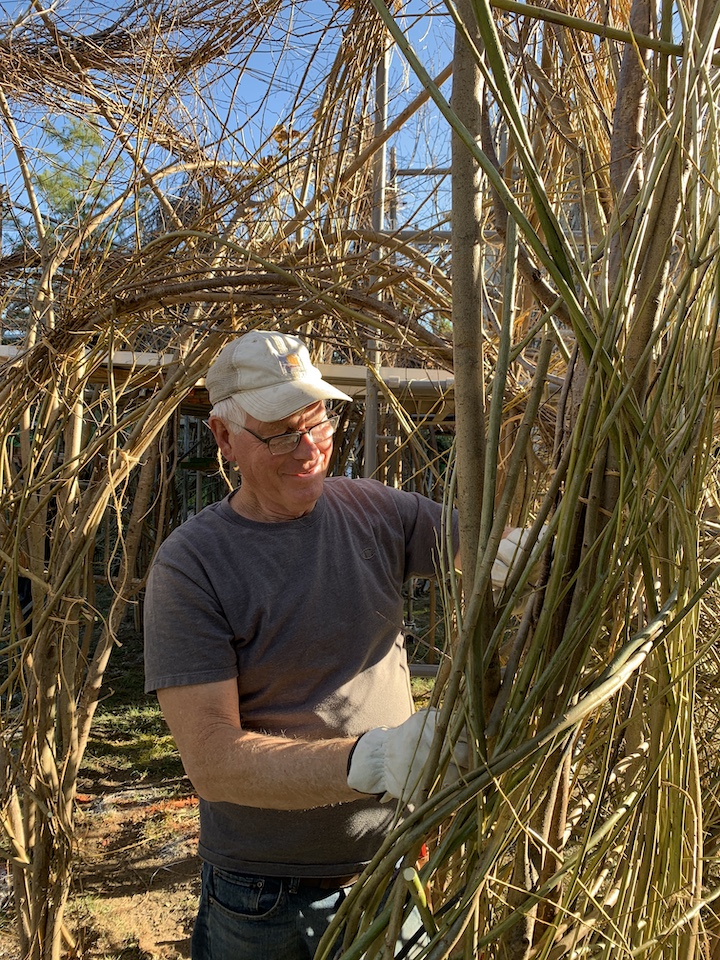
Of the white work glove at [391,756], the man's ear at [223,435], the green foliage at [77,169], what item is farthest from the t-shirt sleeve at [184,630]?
the green foliage at [77,169]

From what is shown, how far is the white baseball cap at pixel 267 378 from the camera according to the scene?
1.46m

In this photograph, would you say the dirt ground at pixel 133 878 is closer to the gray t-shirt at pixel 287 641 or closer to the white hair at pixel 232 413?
the gray t-shirt at pixel 287 641

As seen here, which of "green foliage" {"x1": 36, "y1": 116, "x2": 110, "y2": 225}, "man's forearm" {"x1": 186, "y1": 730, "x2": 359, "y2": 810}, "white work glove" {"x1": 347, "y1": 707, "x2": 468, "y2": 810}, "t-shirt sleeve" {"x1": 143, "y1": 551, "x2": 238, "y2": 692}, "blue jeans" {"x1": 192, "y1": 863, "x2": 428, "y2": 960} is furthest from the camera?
"green foliage" {"x1": 36, "y1": 116, "x2": 110, "y2": 225}

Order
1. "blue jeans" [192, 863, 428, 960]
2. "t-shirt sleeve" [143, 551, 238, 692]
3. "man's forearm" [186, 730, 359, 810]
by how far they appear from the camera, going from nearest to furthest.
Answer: "man's forearm" [186, 730, 359, 810], "t-shirt sleeve" [143, 551, 238, 692], "blue jeans" [192, 863, 428, 960]

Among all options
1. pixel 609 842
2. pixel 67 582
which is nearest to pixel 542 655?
pixel 609 842

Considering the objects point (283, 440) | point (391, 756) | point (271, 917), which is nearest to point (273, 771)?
point (391, 756)

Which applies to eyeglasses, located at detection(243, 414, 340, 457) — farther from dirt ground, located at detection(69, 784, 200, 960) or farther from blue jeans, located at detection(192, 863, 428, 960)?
dirt ground, located at detection(69, 784, 200, 960)

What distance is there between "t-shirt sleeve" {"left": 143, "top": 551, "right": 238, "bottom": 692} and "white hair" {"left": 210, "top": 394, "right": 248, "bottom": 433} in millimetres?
255

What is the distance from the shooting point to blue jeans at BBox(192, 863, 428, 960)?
1421 millimetres

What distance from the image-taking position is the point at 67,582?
6.97ft

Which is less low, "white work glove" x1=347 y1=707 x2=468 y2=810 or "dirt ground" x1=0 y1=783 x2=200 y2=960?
"white work glove" x1=347 y1=707 x2=468 y2=810

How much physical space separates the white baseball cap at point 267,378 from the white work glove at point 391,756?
0.63 meters

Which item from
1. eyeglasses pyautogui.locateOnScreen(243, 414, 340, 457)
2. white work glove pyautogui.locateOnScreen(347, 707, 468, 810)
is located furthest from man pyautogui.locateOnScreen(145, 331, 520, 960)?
white work glove pyautogui.locateOnScreen(347, 707, 468, 810)

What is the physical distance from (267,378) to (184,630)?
465 millimetres
